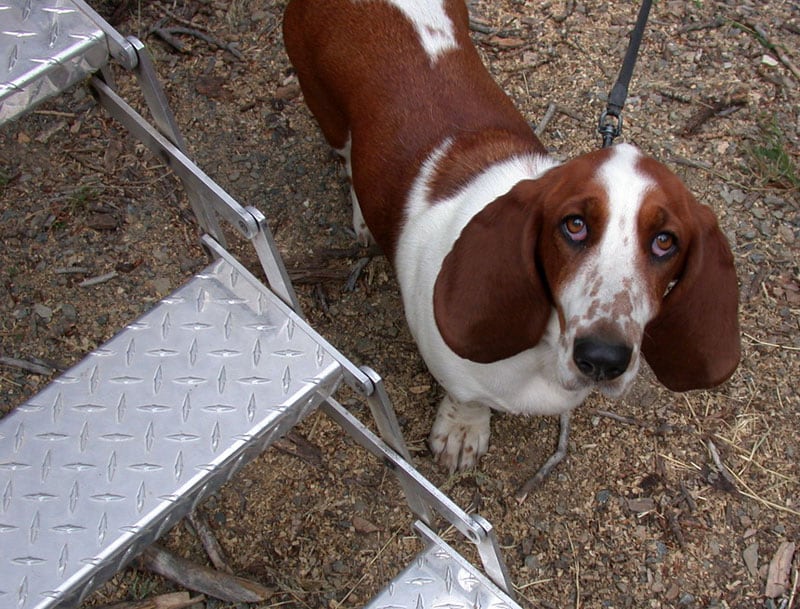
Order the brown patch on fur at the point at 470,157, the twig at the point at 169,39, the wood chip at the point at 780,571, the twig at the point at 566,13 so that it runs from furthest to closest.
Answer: the twig at the point at 566,13, the twig at the point at 169,39, the wood chip at the point at 780,571, the brown patch on fur at the point at 470,157

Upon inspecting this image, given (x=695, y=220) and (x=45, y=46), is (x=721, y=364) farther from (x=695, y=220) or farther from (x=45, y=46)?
(x=45, y=46)

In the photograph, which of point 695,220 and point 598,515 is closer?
point 695,220

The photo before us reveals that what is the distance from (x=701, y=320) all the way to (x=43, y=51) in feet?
5.23

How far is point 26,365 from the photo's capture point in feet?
9.93

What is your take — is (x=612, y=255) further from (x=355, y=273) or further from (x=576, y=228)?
(x=355, y=273)

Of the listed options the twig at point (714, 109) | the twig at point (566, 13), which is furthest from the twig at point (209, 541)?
the twig at point (566, 13)

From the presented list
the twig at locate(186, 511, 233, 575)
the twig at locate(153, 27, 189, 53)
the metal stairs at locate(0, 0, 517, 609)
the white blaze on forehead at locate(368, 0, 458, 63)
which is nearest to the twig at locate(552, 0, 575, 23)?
the white blaze on forehead at locate(368, 0, 458, 63)

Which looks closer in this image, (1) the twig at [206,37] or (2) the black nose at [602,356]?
(2) the black nose at [602,356]

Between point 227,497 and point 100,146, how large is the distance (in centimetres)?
150

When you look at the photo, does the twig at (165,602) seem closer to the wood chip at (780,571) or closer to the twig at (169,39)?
the wood chip at (780,571)

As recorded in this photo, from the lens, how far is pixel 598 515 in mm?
2932

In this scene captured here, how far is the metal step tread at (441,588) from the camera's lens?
217 cm

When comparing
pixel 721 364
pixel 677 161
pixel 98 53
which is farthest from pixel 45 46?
pixel 677 161

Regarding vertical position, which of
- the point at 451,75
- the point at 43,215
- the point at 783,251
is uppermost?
the point at 451,75
